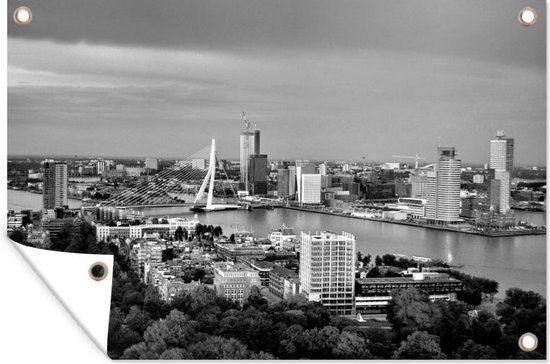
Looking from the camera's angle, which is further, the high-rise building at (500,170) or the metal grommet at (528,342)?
the high-rise building at (500,170)

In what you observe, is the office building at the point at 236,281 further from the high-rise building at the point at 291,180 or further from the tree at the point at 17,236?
the tree at the point at 17,236

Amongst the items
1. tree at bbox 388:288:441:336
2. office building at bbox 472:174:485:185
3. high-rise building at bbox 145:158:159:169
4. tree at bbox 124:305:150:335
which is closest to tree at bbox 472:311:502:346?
tree at bbox 388:288:441:336

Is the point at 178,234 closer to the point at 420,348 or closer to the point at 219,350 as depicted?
the point at 219,350

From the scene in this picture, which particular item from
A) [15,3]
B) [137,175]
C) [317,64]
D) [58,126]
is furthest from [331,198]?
[15,3]

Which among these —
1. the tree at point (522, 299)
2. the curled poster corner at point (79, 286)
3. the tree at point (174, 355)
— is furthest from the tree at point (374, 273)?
the curled poster corner at point (79, 286)

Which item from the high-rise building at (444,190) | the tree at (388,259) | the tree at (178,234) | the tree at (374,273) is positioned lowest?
the tree at (374,273)

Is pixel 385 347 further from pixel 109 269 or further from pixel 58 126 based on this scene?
pixel 58 126
